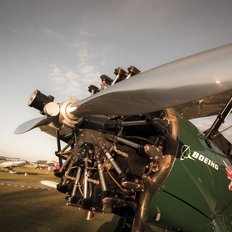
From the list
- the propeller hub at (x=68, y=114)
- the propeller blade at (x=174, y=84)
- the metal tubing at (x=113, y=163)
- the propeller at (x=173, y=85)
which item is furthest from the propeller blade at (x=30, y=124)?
the propeller blade at (x=174, y=84)

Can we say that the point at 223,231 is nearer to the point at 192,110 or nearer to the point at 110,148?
the point at 110,148

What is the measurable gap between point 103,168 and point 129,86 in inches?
55.9

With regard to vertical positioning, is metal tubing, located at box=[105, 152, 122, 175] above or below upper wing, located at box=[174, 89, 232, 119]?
below

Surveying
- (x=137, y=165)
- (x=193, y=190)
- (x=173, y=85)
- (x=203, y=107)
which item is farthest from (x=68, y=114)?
(x=203, y=107)

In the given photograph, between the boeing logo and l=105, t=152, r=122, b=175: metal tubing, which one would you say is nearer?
l=105, t=152, r=122, b=175: metal tubing

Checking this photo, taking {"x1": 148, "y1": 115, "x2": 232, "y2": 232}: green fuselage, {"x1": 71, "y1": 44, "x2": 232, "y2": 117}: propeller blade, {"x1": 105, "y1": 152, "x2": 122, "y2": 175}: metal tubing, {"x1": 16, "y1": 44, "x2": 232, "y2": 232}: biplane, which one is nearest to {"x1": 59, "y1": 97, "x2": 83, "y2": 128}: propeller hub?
{"x1": 16, "y1": 44, "x2": 232, "y2": 232}: biplane

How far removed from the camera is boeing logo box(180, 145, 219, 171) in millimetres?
3373

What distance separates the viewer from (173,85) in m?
2.19

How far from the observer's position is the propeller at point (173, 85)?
2.02m

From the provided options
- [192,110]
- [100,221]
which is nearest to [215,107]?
[192,110]

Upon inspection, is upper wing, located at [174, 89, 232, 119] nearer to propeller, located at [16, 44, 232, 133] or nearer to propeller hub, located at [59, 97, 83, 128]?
propeller hub, located at [59, 97, 83, 128]

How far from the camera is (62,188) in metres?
3.58

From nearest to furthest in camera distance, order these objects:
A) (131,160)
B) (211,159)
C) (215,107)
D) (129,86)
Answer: (129,86), (131,160), (211,159), (215,107)

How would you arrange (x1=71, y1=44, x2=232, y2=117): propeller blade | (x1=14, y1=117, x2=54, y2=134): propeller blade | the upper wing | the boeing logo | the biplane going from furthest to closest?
the upper wing, (x1=14, y1=117, x2=54, y2=134): propeller blade, the boeing logo, the biplane, (x1=71, y1=44, x2=232, y2=117): propeller blade
